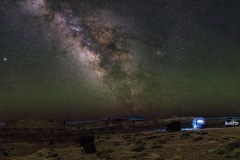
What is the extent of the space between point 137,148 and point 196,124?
91.9ft

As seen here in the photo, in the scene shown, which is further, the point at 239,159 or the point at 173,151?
the point at 173,151

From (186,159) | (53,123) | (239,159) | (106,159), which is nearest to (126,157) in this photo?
(106,159)

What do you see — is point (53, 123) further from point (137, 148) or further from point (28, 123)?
point (137, 148)

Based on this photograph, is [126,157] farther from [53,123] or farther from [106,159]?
[53,123]

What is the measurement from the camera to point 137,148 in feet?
87.6

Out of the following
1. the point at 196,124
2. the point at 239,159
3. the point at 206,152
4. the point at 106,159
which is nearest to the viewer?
the point at 239,159

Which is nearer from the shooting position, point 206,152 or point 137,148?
point 206,152

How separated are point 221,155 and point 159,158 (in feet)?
11.8

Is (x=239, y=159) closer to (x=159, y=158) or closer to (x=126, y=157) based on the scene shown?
(x=159, y=158)

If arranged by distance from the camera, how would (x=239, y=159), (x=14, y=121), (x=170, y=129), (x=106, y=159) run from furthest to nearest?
(x=14, y=121) → (x=170, y=129) → (x=106, y=159) → (x=239, y=159)

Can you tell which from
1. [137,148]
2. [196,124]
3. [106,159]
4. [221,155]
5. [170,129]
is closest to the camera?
[221,155]

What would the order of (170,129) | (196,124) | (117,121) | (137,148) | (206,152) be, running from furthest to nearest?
(117,121) → (196,124) → (170,129) → (137,148) → (206,152)

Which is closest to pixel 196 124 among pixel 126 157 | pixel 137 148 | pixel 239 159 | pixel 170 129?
pixel 170 129

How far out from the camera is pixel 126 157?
22859mm
